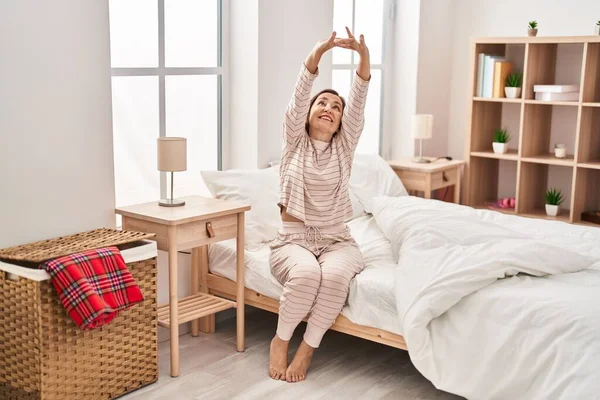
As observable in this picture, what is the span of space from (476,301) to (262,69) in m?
1.71

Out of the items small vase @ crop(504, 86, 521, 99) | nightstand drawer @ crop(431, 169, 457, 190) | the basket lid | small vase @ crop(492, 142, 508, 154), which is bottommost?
the basket lid

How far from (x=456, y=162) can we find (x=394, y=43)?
0.90 m

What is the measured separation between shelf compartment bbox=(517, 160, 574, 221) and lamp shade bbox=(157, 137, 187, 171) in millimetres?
2279

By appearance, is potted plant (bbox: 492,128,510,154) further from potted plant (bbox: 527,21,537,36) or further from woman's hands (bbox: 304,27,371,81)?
woman's hands (bbox: 304,27,371,81)

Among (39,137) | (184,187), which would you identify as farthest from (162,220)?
(184,187)

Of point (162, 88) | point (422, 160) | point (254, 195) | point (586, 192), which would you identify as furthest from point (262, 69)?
point (586, 192)

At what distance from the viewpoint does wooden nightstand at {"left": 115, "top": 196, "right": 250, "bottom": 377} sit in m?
3.00

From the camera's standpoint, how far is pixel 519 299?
2.64 metres

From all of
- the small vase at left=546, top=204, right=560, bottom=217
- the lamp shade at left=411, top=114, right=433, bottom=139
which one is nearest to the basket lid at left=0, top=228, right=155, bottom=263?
Result: the lamp shade at left=411, top=114, right=433, bottom=139

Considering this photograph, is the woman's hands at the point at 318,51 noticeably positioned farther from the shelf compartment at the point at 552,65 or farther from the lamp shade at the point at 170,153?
the shelf compartment at the point at 552,65

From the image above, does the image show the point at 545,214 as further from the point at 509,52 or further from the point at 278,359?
the point at 278,359

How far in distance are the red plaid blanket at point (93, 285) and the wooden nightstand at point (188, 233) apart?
0.29m

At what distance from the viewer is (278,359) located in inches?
122

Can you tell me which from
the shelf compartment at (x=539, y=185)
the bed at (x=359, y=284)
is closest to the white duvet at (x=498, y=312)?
the bed at (x=359, y=284)
